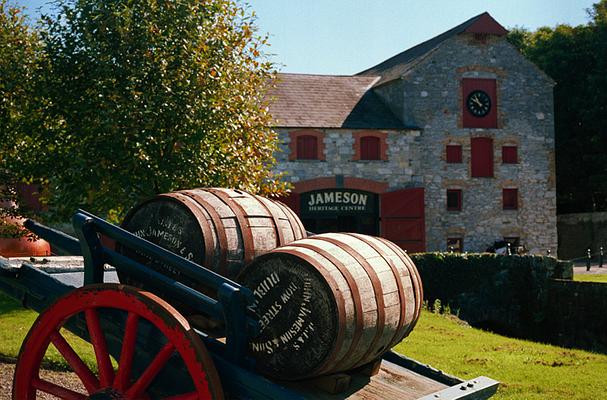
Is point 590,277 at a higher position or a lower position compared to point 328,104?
lower

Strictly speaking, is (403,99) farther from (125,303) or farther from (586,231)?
(125,303)

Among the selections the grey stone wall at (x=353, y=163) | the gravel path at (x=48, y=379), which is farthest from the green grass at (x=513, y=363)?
the grey stone wall at (x=353, y=163)

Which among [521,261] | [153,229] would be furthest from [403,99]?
[153,229]

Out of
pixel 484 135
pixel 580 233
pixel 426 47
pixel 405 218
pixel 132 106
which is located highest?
pixel 426 47

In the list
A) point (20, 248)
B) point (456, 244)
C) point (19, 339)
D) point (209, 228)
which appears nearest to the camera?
point (209, 228)

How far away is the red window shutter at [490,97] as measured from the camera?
1083 inches

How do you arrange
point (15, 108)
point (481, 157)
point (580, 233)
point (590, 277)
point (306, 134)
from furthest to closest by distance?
point (580, 233) < point (481, 157) < point (306, 134) < point (590, 277) < point (15, 108)

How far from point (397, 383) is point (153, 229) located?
179 cm

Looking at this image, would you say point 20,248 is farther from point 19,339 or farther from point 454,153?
point 454,153

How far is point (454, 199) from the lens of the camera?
2748 cm

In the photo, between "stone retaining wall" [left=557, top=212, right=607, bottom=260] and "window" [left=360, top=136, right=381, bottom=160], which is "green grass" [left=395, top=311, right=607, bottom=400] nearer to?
"window" [left=360, top=136, right=381, bottom=160]

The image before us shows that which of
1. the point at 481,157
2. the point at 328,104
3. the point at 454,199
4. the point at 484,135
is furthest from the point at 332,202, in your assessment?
the point at 484,135

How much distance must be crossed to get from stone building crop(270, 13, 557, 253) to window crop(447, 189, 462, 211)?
0.04 m

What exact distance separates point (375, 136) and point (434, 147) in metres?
2.60
